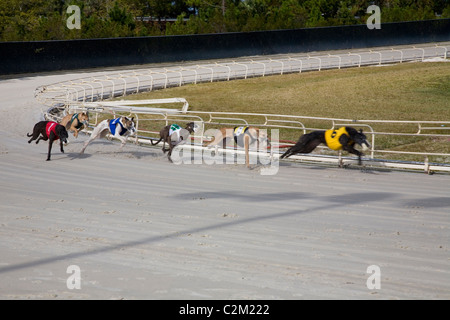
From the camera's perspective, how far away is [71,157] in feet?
43.3

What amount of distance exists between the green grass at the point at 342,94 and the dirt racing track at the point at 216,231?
607 centimetres

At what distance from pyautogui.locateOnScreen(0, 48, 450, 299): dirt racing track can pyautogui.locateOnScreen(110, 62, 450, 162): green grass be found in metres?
6.07

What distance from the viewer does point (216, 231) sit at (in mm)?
7883

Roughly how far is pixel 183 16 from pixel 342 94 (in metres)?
21.2

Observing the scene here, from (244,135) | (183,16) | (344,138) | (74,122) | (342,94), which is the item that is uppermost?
A: (183,16)

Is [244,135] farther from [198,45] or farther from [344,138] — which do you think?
[198,45]

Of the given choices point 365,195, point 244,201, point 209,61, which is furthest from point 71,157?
point 209,61

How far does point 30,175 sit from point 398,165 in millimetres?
6515

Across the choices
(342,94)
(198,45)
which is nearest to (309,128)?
(342,94)

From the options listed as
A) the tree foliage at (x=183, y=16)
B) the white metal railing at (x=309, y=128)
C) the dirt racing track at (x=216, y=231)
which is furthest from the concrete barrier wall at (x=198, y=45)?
the dirt racing track at (x=216, y=231)

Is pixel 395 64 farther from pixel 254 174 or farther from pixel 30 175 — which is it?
pixel 30 175

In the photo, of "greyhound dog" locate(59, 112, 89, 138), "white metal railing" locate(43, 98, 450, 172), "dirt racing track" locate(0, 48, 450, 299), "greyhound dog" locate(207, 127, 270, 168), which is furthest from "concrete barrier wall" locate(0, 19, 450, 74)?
"greyhound dog" locate(207, 127, 270, 168)

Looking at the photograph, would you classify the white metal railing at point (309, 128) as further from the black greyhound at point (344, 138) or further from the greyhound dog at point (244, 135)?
the black greyhound at point (344, 138)

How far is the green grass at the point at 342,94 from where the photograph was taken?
20859 mm
